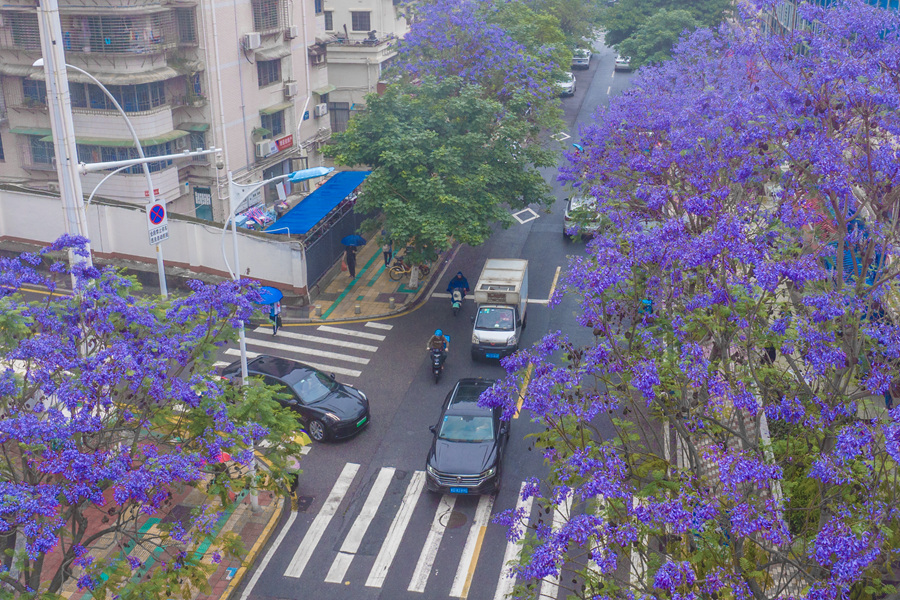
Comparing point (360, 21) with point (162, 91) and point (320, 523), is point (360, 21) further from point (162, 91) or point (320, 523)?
point (320, 523)

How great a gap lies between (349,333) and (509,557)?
1249 centimetres

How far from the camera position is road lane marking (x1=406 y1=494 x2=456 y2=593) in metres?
18.1

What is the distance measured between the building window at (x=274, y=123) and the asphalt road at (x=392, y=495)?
15065mm

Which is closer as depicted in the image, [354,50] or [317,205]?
[317,205]

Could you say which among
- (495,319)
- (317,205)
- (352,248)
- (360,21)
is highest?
(360,21)

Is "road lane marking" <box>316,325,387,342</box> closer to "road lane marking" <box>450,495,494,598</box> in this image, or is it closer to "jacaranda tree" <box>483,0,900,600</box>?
"road lane marking" <box>450,495,494,598</box>

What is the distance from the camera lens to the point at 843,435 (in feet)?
36.1

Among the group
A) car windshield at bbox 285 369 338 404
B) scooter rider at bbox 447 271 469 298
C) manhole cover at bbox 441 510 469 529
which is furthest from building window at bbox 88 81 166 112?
manhole cover at bbox 441 510 469 529

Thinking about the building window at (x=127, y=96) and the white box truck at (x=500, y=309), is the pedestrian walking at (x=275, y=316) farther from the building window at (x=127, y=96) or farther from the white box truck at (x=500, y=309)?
the building window at (x=127, y=96)

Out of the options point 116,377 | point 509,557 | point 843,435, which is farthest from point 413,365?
point 843,435

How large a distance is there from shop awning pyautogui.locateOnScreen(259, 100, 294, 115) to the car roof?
2202cm

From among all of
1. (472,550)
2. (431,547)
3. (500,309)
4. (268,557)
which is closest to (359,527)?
(431,547)

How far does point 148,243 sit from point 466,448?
668 inches

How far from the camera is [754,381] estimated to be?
49.8ft
